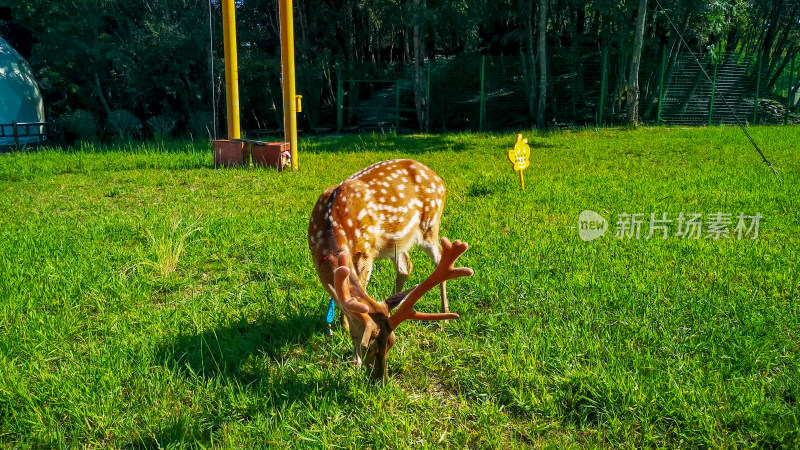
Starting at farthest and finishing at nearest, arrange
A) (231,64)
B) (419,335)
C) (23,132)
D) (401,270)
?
(23,132) < (231,64) < (401,270) < (419,335)

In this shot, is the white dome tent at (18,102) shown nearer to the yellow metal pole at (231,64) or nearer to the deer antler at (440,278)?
the yellow metal pole at (231,64)

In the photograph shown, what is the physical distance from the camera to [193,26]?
1584 cm

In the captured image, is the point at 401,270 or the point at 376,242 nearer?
the point at 376,242

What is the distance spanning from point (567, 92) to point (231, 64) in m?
11.4

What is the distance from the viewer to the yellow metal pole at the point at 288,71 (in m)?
8.87

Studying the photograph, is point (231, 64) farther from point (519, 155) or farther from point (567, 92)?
point (567, 92)

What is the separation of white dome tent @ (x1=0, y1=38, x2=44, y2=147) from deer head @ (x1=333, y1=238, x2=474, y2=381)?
46.0ft

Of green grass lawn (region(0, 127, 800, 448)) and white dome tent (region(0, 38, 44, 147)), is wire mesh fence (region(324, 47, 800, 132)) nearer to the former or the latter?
white dome tent (region(0, 38, 44, 147))

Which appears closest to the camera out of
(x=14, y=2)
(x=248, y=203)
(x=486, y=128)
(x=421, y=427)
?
(x=421, y=427)

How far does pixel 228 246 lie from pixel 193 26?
40.6ft

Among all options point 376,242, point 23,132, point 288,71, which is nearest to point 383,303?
point 376,242

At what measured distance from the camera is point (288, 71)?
30.7ft

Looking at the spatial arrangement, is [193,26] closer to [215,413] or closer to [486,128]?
[486,128]

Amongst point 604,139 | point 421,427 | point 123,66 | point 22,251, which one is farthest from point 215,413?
point 123,66
